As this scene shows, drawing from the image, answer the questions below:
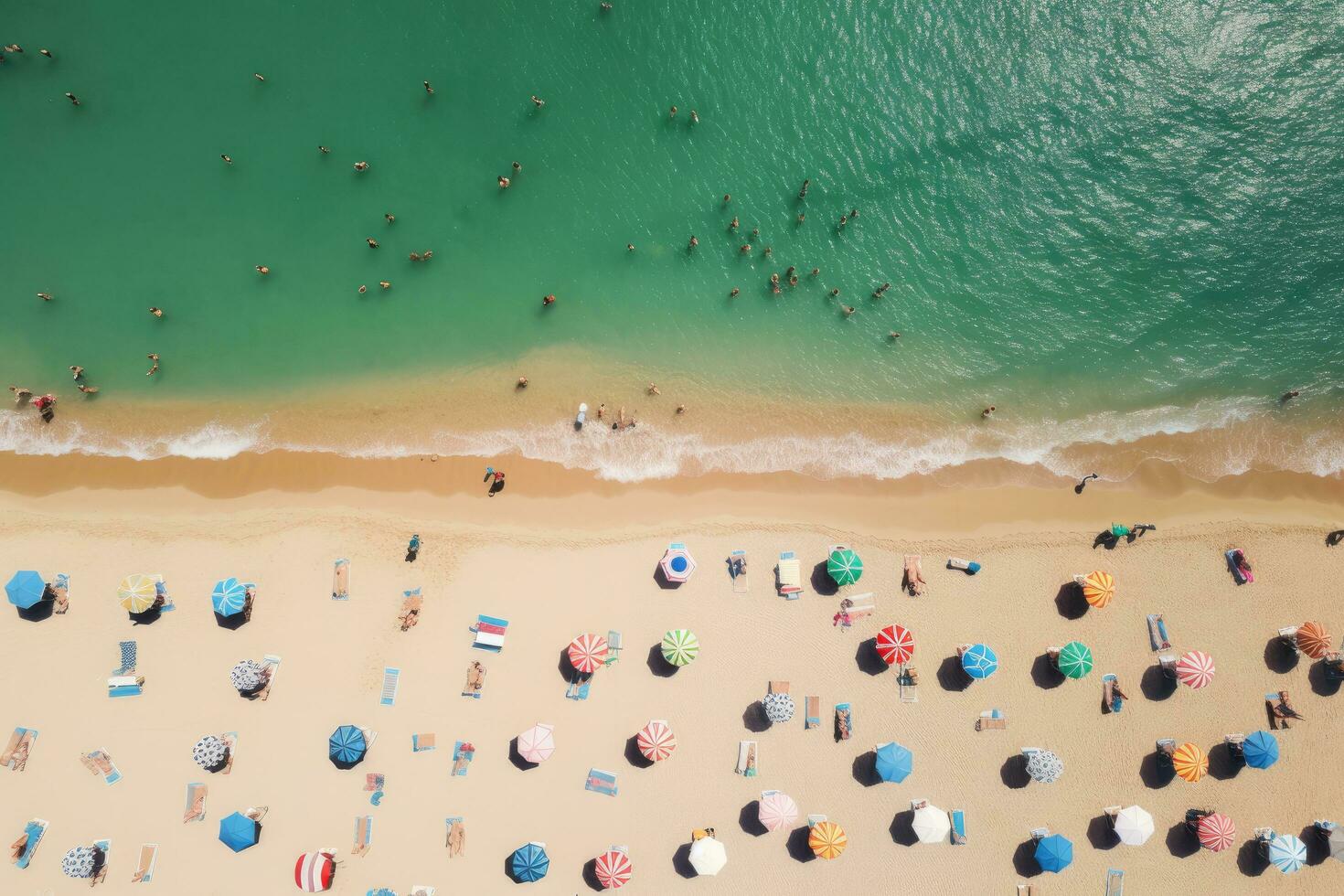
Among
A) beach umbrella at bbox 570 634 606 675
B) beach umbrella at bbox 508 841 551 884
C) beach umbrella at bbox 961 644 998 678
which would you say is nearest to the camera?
beach umbrella at bbox 508 841 551 884

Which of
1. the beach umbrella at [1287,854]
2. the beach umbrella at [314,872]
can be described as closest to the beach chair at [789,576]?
the beach umbrella at [314,872]

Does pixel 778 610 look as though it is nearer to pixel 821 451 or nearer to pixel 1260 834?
pixel 821 451

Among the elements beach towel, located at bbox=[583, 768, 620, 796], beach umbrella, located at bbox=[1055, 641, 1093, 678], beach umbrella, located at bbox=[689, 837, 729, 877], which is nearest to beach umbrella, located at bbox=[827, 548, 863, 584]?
beach umbrella, located at bbox=[1055, 641, 1093, 678]

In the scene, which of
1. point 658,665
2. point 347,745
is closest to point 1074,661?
point 658,665

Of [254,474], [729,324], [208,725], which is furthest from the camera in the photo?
[729,324]

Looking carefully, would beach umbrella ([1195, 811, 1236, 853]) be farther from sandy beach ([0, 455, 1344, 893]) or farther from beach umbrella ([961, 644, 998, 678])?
beach umbrella ([961, 644, 998, 678])

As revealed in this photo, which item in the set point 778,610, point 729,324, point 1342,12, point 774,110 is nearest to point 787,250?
point 729,324
